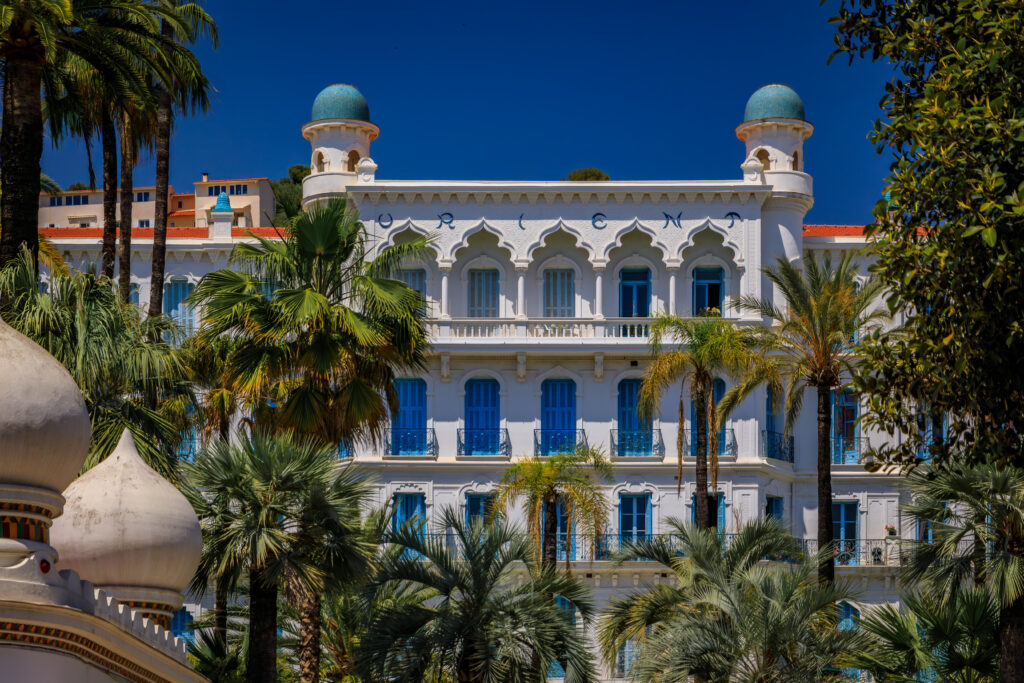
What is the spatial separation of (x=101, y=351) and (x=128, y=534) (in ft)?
17.6

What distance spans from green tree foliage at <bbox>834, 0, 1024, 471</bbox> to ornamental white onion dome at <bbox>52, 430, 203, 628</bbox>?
25.1 ft

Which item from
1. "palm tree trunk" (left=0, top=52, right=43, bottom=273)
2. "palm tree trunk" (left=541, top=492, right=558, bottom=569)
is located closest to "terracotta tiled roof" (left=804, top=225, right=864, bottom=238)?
"palm tree trunk" (left=541, top=492, right=558, bottom=569)

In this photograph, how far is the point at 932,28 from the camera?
17.1 metres

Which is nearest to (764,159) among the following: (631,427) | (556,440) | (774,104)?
(774,104)

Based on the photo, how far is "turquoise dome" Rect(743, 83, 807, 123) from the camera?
47438 mm

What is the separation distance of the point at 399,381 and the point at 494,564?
18588 millimetres

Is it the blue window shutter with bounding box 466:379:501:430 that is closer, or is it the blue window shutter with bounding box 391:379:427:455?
the blue window shutter with bounding box 391:379:427:455

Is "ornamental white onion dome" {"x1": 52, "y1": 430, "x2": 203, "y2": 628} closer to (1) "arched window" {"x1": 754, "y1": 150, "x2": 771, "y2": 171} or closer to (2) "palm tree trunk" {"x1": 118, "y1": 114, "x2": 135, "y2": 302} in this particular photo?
(2) "palm tree trunk" {"x1": 118, "y1": 114, "x2": 135, "y2": 302}

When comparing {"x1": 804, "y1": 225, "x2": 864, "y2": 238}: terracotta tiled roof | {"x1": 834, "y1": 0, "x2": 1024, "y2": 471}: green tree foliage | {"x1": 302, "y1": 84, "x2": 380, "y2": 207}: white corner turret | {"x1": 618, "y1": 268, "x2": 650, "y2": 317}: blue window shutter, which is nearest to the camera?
{"x1": 834, "y1": 0, "x2": 1024, "y2": 471}: green tree foliage

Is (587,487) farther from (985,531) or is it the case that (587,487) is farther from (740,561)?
(985,531)

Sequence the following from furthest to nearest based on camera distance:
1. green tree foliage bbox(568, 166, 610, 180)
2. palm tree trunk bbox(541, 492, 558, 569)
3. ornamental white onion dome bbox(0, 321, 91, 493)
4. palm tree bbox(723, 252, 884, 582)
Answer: green tree foliage bbox(568, 166, 610, 180)
palm tree bbox(723, 252, 884, 582)
palm tree trunk bbox(541, 492, 558, 569)
ornamental white onion dome bbox(0, 321, 91, 493)

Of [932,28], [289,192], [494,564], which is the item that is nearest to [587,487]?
[494,564]

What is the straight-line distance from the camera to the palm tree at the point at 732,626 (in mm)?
25933

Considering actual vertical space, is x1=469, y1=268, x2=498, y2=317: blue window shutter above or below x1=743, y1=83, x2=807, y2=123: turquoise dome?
below
